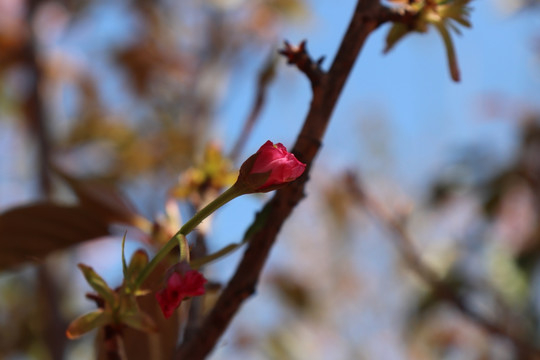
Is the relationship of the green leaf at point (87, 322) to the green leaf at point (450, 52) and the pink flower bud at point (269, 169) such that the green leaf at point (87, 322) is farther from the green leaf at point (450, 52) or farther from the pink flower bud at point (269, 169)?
the green leaf at point (450, 52)

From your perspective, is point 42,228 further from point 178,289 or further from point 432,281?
point 432,281

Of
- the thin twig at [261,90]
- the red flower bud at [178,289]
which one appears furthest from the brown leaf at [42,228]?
the red flower bud at [178,289]

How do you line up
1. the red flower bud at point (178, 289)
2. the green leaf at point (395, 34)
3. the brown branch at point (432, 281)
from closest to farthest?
the red flower bud at point (178, 289) → the green leaf at point (395, 34) → the brown branch at point (432, 281)

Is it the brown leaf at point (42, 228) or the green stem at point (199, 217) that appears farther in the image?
the brown leaf at point (42, 228)

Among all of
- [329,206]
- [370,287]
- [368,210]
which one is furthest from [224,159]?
[370,287]

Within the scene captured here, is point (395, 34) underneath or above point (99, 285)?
above

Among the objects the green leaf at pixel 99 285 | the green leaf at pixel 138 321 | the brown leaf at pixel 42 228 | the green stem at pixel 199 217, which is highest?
the brown leaf at pixel 42 228

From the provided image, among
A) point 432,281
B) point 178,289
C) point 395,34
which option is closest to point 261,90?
point 395,34
